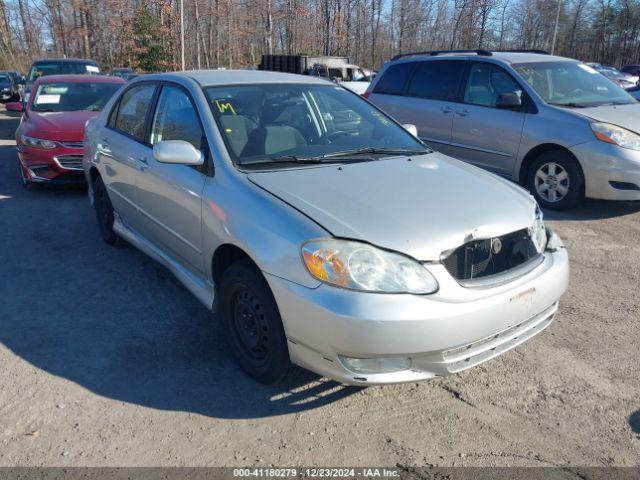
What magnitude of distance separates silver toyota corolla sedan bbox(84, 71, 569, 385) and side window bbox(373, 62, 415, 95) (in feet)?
13.7

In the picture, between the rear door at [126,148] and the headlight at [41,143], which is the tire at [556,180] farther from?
the headlight at [41,143]

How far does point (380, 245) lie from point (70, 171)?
233 inches

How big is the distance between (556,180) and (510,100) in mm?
1107

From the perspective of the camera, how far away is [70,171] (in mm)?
7336

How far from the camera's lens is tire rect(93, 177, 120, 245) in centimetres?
531

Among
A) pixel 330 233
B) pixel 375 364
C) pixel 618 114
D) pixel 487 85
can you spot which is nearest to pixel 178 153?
pixel 330 233

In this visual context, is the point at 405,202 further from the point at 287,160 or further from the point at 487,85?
the point at 487,85

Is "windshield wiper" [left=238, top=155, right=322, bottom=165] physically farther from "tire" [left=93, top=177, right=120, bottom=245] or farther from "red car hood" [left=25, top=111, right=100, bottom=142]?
"red car hood" [left=25, top=111, right=100, bottom=142]

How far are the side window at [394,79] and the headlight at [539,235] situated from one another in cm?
533

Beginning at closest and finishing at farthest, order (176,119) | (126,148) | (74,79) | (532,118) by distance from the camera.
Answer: (176,119), (126,148), (532,118), (74,79)

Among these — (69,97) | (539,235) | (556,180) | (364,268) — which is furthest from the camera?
(69,97)

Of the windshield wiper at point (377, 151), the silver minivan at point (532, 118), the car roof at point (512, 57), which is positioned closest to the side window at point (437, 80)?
the silver minivan at point (532, 118)

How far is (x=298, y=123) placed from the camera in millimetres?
4000

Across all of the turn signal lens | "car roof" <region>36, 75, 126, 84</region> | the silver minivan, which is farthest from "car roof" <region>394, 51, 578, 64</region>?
the turn signal lens
